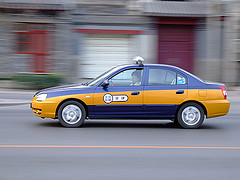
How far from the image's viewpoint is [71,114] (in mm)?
8930

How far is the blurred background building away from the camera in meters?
18.9

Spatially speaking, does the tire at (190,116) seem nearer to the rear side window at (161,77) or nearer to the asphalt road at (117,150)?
the asphalt road at (117,150)

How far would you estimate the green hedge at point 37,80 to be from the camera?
1723 centimetres

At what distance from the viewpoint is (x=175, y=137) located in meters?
8.23

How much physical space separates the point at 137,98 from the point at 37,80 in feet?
30.0

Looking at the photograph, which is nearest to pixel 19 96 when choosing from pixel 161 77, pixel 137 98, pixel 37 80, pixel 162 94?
pixel 37 80

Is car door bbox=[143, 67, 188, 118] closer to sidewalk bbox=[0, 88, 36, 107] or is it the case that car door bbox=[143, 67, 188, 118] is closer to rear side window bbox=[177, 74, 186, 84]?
rear side window bbox=[177, 74, 186, 84]

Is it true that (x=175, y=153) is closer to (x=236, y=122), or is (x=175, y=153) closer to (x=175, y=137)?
(x=175, y=137)

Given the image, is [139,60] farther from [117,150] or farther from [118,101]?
[117,150]

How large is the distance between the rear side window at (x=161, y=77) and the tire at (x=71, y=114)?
162 cm

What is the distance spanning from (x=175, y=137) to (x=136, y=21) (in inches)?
459

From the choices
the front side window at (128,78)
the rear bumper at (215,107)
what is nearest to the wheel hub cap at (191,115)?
the rear bumper at (215,107)

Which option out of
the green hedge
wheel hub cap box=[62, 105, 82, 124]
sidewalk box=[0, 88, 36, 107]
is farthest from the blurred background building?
wheel hub cap box=[62, 105, 82, 124]

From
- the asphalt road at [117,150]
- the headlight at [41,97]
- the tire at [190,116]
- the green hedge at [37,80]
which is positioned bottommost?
the asphalt road at [117,150]
